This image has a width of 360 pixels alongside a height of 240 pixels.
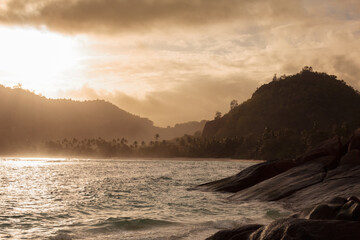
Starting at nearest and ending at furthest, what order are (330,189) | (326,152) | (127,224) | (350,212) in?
(350,212) < (127,224) < (330,189) < (326,152)

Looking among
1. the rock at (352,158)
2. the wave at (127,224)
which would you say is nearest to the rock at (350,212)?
the wave at (127,224)

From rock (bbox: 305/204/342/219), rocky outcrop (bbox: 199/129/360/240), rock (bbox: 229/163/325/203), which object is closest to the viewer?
A: rocky outcrop (bbox: 199/129/360/240)

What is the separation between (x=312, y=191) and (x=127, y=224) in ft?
37.1

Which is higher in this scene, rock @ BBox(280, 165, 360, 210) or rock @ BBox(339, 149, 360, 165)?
rock @ BBox(339, 149, 360, 165)

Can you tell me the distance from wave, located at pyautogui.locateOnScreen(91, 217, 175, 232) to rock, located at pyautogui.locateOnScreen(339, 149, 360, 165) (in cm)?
1304

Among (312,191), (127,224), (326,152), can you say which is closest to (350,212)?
(127,224)

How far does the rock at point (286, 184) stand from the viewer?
24812mm

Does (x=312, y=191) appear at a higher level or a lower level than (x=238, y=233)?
lower

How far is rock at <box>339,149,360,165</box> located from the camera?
24.8m

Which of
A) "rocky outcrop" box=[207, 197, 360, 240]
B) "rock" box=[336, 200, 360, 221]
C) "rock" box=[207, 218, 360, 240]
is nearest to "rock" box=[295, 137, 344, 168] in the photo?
"rocky outcrop" box=[207, 197, 360, 240]

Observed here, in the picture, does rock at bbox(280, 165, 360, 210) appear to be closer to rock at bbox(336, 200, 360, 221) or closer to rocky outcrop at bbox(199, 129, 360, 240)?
A: rocky outcrop at bbox(199, 129, 360, 240)

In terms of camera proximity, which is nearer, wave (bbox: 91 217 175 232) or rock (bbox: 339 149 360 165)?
wave (bbox: 91 217 175 232)

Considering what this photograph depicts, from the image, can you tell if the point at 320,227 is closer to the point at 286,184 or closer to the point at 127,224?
the point at 127,224

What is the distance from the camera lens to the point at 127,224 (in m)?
19.0
